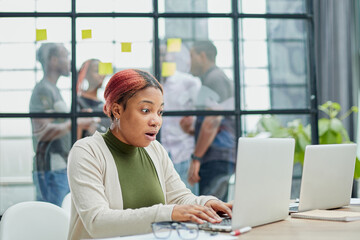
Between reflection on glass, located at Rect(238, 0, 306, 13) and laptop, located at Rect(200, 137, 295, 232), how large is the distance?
63.0 inches

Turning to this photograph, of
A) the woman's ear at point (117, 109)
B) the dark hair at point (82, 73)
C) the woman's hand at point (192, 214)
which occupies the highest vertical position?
the dark hair at point (82, 73)

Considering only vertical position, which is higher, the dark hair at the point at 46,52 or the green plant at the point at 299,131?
the dark hair at the point at 46,52

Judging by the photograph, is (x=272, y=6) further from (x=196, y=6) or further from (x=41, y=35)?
(x=41, y=35)

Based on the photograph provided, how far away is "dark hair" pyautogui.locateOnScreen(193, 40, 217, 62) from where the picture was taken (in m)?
3.01

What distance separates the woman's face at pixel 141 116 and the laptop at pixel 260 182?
1.32ft

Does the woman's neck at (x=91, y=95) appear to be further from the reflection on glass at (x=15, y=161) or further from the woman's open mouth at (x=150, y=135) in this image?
the woman's open mouth at (x=150, y=135)

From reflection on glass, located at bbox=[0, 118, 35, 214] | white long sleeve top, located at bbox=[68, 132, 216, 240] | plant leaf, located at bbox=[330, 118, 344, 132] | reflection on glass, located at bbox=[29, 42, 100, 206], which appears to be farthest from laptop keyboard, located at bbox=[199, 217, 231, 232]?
plant leaf, located at bbox=[330, 118, 344, 132]

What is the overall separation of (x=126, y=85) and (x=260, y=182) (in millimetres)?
558

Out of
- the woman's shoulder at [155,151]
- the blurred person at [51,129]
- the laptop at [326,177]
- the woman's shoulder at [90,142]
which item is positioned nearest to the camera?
the woman's shoulder at [90,142]

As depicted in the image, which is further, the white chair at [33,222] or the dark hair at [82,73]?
the dark hair at [82,73]

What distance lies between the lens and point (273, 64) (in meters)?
3.08

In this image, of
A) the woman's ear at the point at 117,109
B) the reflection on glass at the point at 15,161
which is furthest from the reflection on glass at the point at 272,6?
the woman's ear at the point at 117,109

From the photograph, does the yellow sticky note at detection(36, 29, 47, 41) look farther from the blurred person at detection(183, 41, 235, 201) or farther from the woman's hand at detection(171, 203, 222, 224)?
the woman's hand at detection(171, 203, 222, 224)

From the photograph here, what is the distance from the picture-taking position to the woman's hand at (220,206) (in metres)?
1.64
